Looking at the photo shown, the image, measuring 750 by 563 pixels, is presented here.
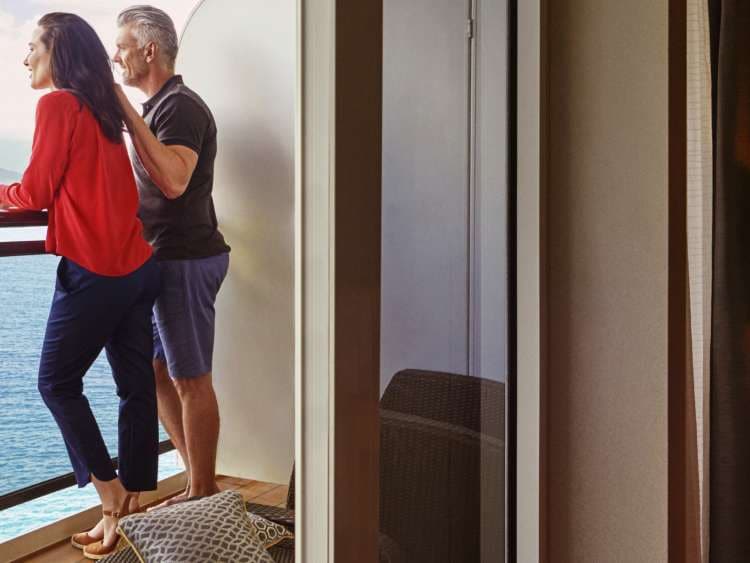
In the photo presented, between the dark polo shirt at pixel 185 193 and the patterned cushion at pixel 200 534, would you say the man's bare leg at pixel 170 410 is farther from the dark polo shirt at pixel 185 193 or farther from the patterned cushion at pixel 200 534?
the dark polo shirt at pixel 185 193

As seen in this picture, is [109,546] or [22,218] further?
[109,546]

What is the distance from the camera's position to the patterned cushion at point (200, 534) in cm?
129

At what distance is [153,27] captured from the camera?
50.3 inches

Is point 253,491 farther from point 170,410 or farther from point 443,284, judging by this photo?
point 443,284

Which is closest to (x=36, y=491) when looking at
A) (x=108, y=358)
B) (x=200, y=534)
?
(x=108, y=358)

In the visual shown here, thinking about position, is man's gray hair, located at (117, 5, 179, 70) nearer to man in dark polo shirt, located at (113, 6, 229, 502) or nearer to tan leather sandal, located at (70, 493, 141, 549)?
man in dark polo shirt, located at (113, 6, 229, 502)

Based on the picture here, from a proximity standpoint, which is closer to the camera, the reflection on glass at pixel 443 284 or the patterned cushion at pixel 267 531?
the reflection on glass at pixel 443 284

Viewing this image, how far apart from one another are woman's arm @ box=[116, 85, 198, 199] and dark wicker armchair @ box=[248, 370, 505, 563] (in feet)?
2.01

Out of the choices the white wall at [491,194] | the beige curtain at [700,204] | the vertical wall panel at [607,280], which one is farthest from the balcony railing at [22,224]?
the beige curtain at [700,204]

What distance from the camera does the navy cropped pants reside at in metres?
1.08

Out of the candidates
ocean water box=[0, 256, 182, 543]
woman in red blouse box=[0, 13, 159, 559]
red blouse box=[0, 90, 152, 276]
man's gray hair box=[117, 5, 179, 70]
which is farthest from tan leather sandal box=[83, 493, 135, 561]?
man's gray hair box=[117, 5, 179, 70]

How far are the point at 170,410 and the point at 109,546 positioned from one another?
0.84 feet

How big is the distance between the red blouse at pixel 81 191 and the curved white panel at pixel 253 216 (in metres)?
0.22

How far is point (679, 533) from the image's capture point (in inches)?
46.0
